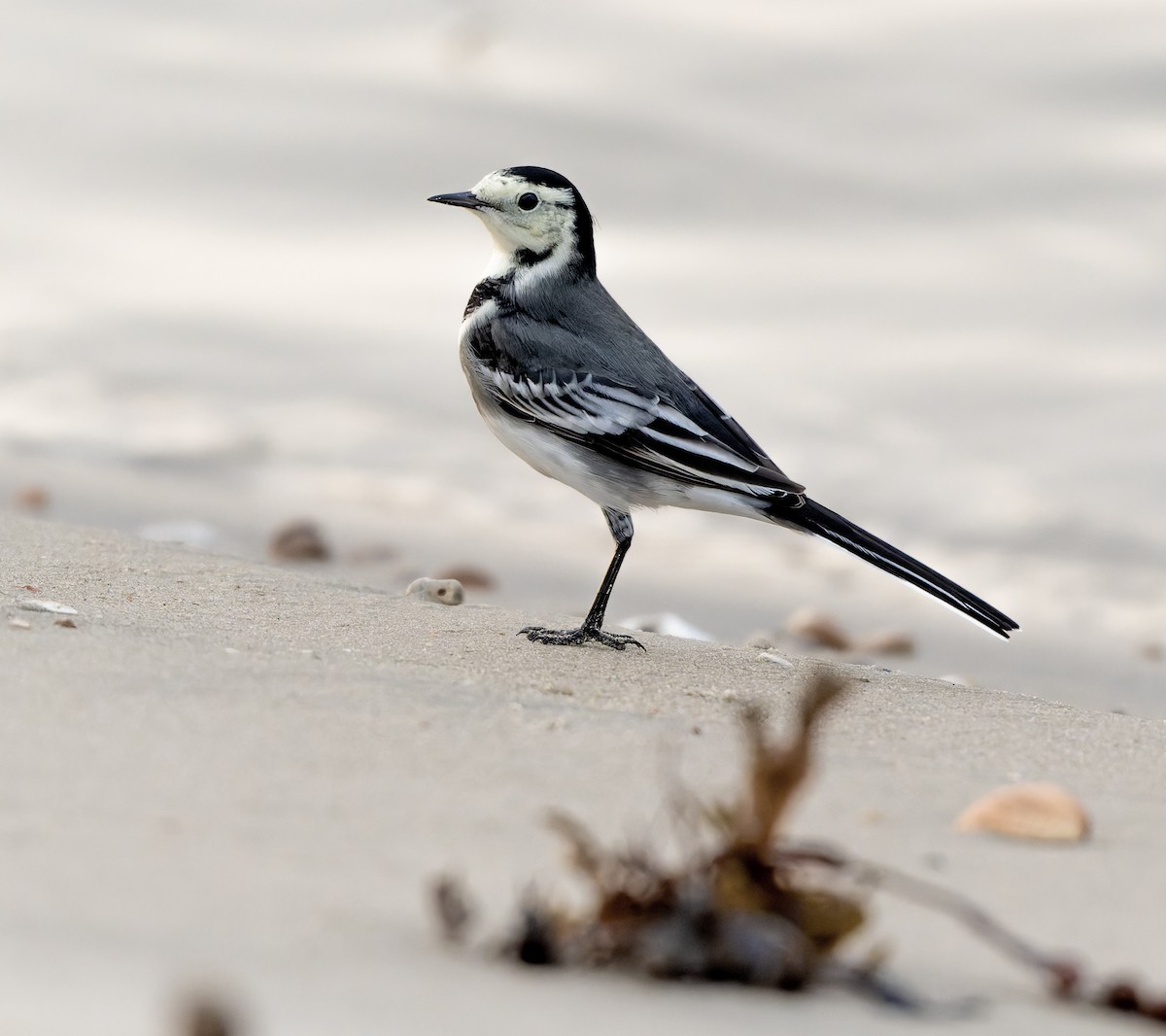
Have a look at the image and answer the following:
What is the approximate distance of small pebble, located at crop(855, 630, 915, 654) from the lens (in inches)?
307

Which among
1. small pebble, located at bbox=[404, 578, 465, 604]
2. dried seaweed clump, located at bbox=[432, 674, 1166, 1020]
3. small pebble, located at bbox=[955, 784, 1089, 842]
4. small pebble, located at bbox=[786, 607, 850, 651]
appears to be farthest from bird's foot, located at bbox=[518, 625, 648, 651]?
dried seaweed clump, located at bbox=[432, 674, 1166, 1020]

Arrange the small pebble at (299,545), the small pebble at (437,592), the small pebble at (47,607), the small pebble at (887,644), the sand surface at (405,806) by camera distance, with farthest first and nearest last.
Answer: the small pebble at (299,545) → the small pebble at (887,644) → the small pebble at (437,592) → the small pebble at (47,607) → the sand surface at (405,806)

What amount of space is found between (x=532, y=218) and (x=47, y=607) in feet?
9.18

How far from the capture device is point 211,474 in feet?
33.3

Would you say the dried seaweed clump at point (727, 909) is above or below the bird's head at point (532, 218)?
below

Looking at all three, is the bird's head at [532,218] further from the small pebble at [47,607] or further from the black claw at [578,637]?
the small pebble at [47,607]

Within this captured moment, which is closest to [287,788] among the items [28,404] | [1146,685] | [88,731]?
[88,731]

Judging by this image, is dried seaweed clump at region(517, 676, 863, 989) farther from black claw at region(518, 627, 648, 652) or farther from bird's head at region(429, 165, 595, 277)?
bird's head at region(429, 165, 595, 277)

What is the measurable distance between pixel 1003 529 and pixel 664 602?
219 centimetres

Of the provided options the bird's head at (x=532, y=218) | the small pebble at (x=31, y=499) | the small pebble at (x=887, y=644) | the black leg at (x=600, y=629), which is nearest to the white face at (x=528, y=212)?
the bird's head at (x=532, y=218)

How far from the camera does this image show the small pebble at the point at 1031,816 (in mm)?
3324

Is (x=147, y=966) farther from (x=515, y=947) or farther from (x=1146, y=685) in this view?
(x=1146, y=685)

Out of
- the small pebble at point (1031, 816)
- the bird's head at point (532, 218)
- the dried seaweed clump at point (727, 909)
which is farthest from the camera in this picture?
the bird's head at point (532, 218)

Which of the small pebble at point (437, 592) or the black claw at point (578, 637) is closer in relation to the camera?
the black claw at point (578, 637)
